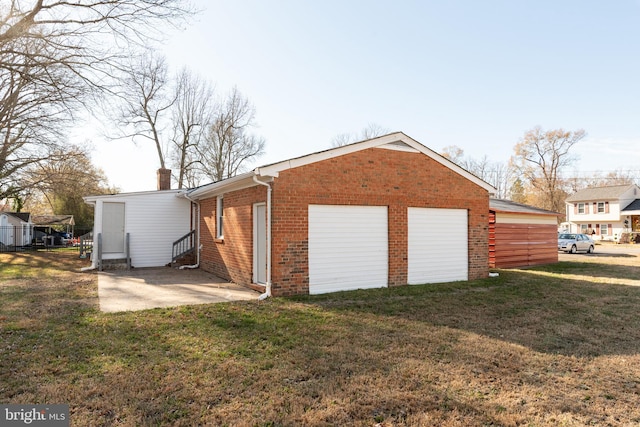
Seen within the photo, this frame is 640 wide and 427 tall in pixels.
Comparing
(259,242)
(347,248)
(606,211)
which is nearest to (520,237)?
(347,248)

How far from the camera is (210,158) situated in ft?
101

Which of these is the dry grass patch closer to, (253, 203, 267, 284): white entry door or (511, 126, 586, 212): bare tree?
(253, 203, 267, 284): white entry door

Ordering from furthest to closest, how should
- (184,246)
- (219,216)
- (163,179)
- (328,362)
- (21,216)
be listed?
(21,216) → (163,179) → (184,246) → (219,216) → (328,362)

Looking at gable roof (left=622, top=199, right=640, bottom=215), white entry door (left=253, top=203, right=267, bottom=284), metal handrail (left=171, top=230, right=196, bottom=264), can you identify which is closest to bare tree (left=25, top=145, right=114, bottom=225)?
metal handrail (left=171, top=230, right=196, bottom=264)

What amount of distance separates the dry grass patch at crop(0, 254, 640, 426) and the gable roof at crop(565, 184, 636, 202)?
42.2m

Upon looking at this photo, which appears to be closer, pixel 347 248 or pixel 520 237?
pixel 347 248

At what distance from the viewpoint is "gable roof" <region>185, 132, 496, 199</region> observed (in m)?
8.30

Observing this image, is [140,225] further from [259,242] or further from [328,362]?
[328,362]

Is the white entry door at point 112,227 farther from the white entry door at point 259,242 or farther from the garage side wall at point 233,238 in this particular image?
the white entry door at point 259,242

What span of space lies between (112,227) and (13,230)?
25.8m

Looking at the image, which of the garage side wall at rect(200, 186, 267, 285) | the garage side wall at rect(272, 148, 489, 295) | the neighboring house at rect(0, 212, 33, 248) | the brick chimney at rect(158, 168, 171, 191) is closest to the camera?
the garage side wall at rect(272, 148, 489, 295)

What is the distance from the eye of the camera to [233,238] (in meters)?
10.5

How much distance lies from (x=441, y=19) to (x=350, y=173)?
5.87m

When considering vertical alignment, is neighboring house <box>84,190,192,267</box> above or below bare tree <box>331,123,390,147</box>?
below
